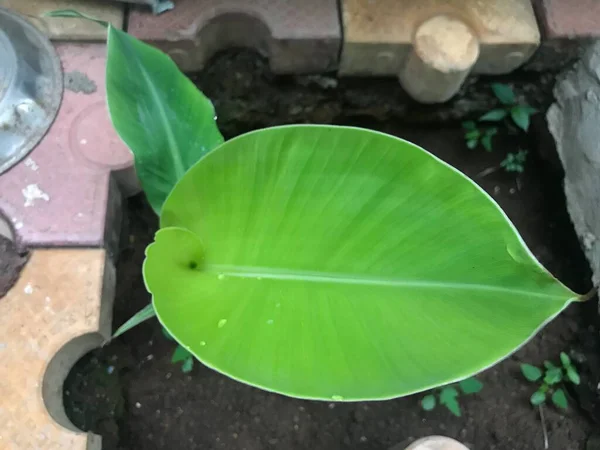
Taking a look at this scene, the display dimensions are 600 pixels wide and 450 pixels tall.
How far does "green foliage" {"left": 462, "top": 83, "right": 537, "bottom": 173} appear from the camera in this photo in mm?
1042

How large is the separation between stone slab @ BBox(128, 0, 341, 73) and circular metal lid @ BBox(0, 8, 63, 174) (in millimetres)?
129

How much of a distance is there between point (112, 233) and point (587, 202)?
0.71 metres

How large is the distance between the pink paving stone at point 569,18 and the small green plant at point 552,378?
0.49 meters

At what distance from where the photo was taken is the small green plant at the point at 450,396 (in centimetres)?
94

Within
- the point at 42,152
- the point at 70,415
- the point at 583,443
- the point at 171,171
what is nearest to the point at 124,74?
the point at 171,171

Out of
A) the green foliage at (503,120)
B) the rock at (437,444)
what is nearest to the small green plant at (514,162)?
the green foliage at (503,120)

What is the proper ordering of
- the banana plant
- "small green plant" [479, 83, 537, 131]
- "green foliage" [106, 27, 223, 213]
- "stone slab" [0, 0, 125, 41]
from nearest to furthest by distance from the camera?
1. the banana plant
2. "green foliage" [106, 27, 223, 213]
3. "stone slab" [0, 0, 125, 41]
4. "small green plant" [479, 83, 537, 131]

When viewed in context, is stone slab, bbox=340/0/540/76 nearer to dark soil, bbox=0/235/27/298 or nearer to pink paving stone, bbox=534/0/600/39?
pink paving stone, bbox=534/0/600/39

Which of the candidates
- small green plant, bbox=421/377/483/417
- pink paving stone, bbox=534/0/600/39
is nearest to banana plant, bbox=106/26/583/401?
small green plant, bbox=421/377/483/417

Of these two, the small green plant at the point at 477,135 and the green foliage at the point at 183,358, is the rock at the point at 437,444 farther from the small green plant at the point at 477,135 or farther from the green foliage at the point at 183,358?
the small green plant at the point at 477,135

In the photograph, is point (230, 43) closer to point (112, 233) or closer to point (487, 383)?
point (112, 233)

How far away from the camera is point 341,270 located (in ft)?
1.90

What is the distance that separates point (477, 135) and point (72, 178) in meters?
0.68

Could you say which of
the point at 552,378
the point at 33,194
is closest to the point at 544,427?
the point at 552,378
